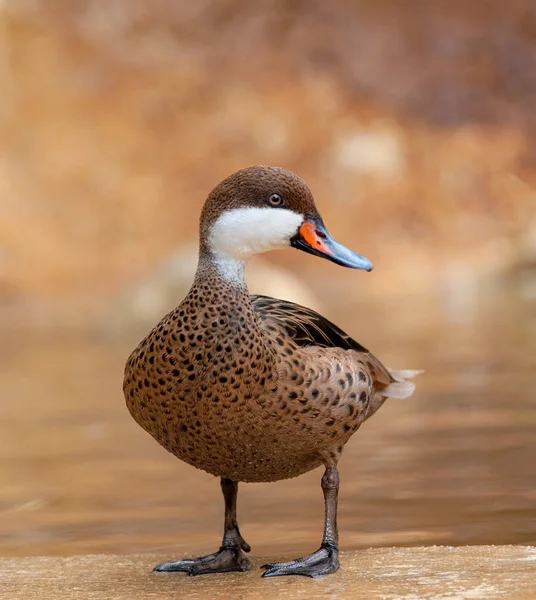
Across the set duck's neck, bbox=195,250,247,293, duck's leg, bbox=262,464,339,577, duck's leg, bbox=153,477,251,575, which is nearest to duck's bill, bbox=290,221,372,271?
duck's neck, bbox=195,250,247,293

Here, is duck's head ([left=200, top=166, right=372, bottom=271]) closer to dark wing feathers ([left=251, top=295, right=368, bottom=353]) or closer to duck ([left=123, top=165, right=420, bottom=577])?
duck ([left=123, top=165, right=420, bottom=577])

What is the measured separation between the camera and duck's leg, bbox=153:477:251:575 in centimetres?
296

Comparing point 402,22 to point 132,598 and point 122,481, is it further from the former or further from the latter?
point 132,598

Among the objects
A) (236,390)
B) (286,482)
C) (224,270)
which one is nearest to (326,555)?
(236,390)

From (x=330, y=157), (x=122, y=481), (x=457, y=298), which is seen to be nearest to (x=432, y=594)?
(x=122, y=481)

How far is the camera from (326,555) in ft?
9.23

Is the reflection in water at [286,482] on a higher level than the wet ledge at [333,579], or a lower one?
higher

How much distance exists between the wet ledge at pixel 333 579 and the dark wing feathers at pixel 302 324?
1.78 feet

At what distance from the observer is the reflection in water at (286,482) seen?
146 inches

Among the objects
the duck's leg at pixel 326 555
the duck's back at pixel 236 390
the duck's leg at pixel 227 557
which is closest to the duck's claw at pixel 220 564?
the duck's leg at pixel 227 557

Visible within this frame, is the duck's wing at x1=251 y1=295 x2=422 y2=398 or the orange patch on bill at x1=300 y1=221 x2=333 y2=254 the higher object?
the orange patch on bill at x1=300 y1=221 x2=333 y2=254

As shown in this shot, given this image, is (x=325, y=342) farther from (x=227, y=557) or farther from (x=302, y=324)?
(x=227, y=557)

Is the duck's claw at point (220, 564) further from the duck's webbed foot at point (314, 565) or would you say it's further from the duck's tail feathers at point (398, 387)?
the duck's tail feathers at point (398, 387)

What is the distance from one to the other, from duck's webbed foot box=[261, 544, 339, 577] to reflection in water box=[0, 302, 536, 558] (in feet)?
2.04
